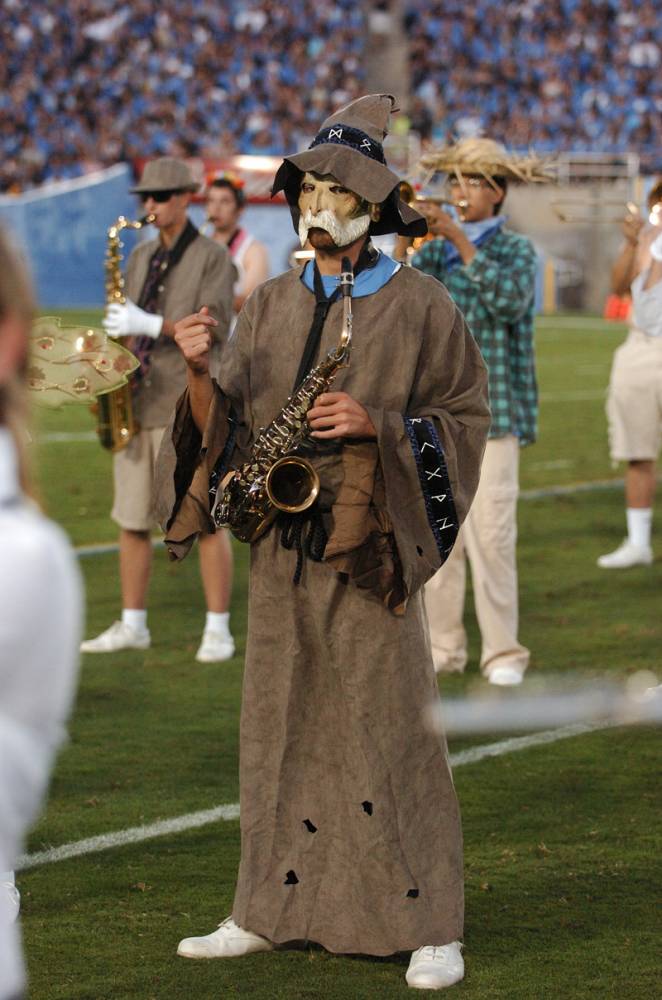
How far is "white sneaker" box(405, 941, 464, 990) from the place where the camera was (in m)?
4.03

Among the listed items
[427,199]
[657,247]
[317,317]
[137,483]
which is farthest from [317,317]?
[657,247]

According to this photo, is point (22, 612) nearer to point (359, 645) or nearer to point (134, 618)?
point (359, 645)

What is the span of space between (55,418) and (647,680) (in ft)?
36.2

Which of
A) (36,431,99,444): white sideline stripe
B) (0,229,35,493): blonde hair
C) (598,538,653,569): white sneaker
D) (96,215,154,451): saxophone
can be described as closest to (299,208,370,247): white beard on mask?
(0,229,35,493): blonde hair

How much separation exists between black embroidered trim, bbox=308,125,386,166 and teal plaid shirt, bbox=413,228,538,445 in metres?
2.41

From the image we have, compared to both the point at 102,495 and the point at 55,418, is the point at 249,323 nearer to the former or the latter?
the point at 102,495

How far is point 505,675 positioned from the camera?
6.97m

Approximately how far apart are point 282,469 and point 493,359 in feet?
9.83

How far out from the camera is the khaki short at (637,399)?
980 cm

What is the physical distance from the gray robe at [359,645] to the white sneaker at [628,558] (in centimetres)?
585

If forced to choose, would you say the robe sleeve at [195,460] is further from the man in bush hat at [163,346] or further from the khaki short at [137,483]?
the khaki short at [137,483]

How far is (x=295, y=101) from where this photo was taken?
37.0 metres

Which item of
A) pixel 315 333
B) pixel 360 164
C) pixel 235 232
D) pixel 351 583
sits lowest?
pixel 235 232

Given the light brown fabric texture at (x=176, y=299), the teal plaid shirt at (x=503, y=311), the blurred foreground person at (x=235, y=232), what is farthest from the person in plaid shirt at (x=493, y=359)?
the blurred foreground person at (x=235, y=232)
